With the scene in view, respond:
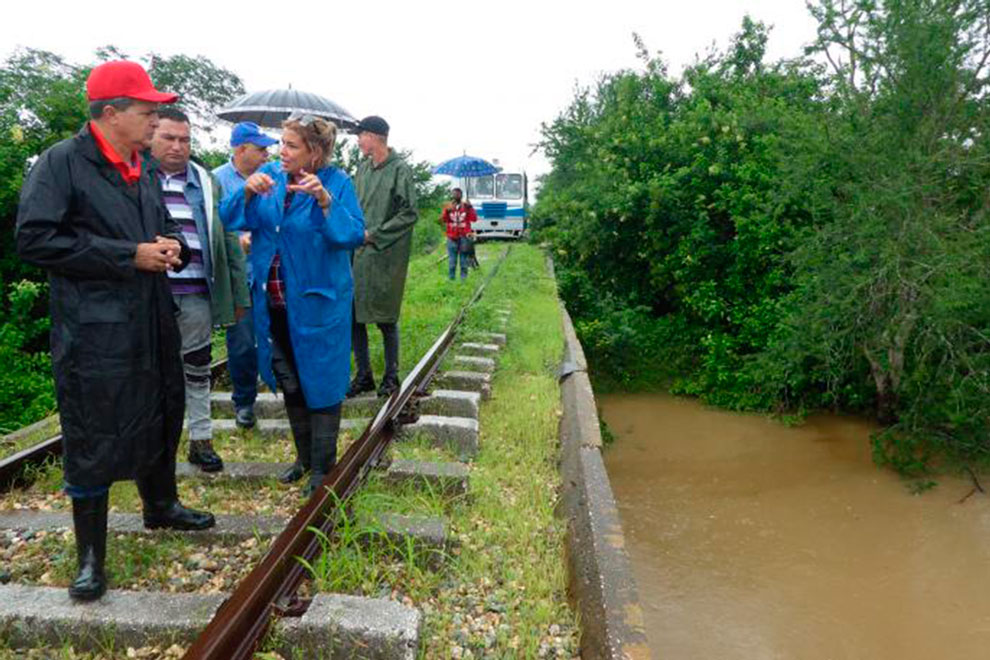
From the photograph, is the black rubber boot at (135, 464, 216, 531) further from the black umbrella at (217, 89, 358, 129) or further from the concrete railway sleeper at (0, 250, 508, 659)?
the black umbrella at (217, 89, 358, 129)

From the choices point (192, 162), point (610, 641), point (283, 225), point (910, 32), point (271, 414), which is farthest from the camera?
point (910, 32)

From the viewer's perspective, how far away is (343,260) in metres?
3.40

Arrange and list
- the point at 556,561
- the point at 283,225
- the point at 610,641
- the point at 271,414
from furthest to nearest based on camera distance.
Answer: 1. the point at 271,414
2. the point at 283,225
3. the point at 556,561
4. the point at 610,641

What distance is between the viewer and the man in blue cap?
428 cm

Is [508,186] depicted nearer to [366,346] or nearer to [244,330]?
[366,346]

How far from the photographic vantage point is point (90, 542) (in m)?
2.47

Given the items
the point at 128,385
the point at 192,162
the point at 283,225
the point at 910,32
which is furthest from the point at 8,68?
the point at 910,32

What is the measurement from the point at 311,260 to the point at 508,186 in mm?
24163

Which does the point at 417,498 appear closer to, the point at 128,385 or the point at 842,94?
the point at 128,385

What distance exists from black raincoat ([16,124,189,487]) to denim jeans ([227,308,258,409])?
5.51ft

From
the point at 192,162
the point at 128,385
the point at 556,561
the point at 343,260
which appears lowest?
the point at 556,561

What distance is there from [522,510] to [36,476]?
259cm

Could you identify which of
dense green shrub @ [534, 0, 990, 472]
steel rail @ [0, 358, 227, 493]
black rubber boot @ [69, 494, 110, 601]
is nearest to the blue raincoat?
black rubber boot @ [69, 494, 110, 601]

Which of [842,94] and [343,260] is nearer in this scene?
[343,260]
